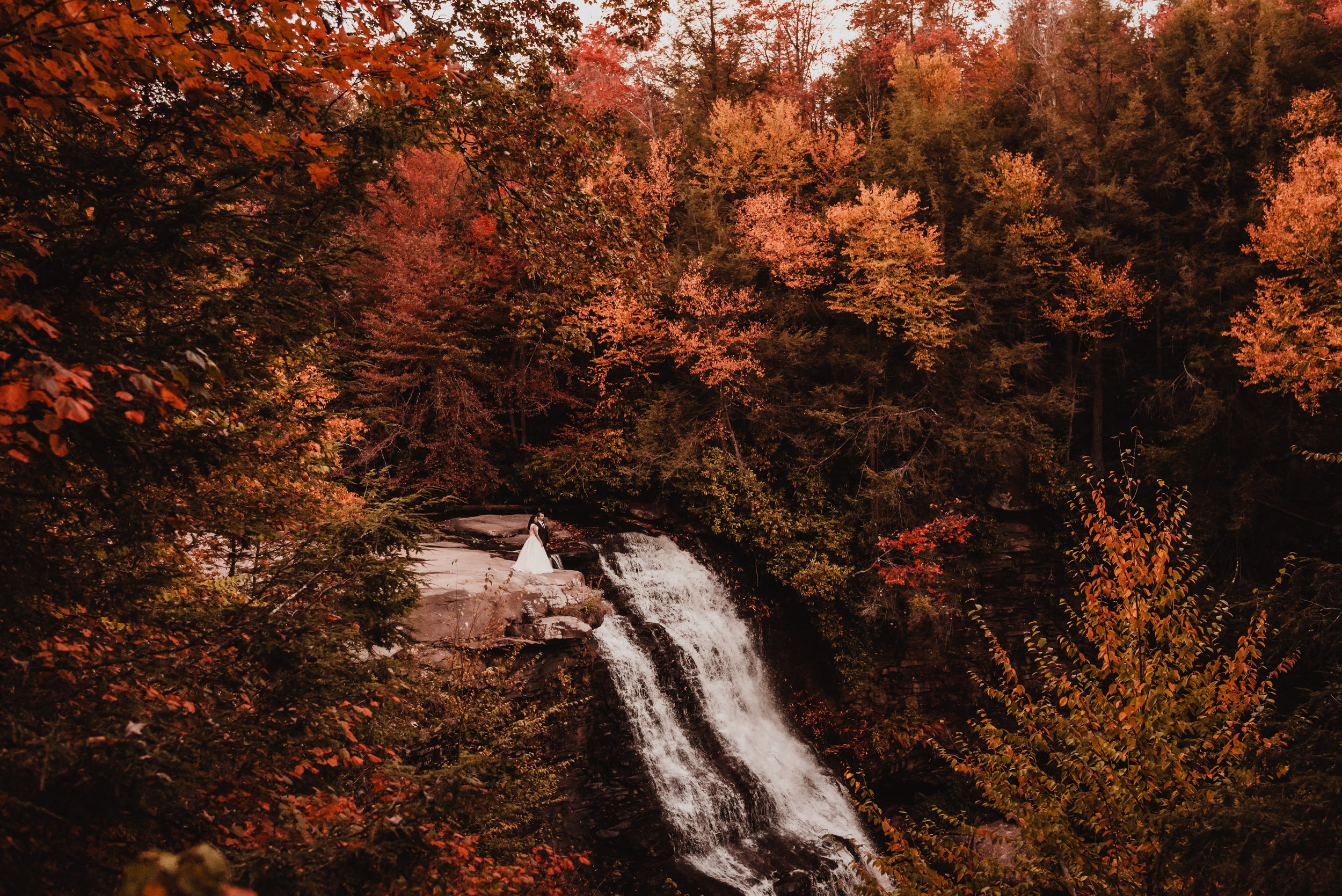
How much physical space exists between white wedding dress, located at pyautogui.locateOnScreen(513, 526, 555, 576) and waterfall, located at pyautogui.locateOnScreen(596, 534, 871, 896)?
1.26 meters

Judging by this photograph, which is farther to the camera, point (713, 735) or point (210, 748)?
point (713, 735)

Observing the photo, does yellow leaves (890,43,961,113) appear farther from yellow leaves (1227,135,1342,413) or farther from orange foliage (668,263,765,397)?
yellow leaves (1227,135,1342,413)

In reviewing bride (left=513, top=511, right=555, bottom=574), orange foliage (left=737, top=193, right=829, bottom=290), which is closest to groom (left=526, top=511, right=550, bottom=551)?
bride (left=513, top=511, right=555, bottom=574)

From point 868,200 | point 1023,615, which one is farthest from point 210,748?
point 1023,615

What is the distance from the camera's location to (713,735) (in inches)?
386

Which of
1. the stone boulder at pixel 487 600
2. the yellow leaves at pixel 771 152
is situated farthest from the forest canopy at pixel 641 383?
the stone boulder at pixel 487 600

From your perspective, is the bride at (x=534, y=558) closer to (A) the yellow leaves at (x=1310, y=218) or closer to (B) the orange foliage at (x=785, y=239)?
(B) the orange foliage at (x=785, y=239)

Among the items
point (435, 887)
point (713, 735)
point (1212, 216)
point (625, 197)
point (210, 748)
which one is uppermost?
point (1212, 216)

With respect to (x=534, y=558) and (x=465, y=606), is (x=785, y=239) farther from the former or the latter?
(x=465, y=606)

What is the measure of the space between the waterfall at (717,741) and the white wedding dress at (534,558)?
126cm

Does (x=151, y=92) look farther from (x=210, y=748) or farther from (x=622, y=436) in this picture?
(x=622, y=436)

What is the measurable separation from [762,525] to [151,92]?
10826 millimetres

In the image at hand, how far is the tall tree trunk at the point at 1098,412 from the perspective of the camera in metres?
13.7

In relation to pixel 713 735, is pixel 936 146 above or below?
above
